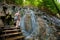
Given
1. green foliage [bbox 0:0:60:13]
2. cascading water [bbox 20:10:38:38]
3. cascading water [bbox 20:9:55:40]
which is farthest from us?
green foliage [bbox 0:0:60:13]

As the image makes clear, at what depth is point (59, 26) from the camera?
10758 millimetres

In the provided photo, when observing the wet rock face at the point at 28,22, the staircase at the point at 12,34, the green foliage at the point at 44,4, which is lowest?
the staircase at the point at 12,34

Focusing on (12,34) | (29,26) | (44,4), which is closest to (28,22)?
(29,26)

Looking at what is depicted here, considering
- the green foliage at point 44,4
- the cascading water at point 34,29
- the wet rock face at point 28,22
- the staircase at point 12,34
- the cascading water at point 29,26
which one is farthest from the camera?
the green foliage at point 44,4

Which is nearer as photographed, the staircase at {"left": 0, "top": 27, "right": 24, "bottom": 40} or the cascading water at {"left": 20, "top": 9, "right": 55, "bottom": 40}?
the staircase at {"left": 0, "top": 27, "right": 24, "bottom": 40}

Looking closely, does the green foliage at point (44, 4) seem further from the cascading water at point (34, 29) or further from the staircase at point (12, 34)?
the staircase at point (12, 34)

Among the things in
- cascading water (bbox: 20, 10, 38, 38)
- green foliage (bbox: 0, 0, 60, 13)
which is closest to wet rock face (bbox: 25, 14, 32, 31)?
cascading water (bbox: 20, 10, 38, 38)

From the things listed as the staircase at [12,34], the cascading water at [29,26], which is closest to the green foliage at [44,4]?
the cascading water at [29,26]

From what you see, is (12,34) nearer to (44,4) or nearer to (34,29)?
(34,29)

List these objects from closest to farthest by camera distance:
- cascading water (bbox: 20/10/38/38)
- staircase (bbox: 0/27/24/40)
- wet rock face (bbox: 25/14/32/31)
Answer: staircase (bbox: 0/27/24/40) → cascading water (bbox: 20/10/38/38) → wet rock face (bbox: 25/14/32/31)

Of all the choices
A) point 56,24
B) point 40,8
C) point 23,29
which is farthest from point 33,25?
point 40,8

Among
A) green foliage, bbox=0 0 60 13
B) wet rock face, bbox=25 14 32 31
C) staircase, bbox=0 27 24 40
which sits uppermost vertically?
green foliage, bbox=0 0 60 13

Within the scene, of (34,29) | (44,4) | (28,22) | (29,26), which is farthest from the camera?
(44,4)

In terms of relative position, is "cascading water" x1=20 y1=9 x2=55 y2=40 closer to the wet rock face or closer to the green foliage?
the wet rock face
